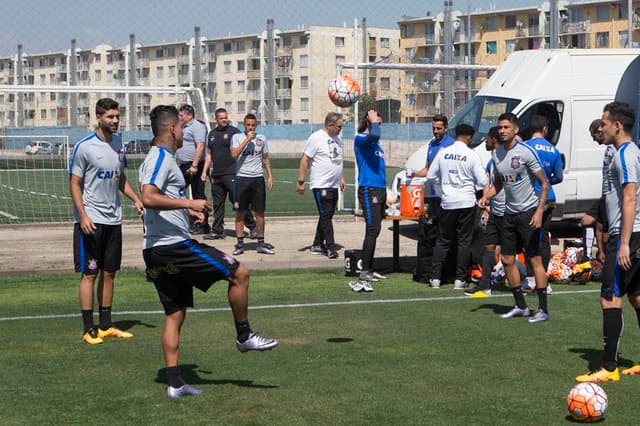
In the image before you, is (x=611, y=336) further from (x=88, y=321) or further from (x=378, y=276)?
(x=378, y=276)

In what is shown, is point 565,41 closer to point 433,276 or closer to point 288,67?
point 288,67

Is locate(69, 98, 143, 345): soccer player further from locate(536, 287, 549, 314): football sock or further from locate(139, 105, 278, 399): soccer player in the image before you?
locate(536, 287, 549, 314): football sock

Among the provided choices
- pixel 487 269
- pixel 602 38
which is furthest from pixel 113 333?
pixel 602 38

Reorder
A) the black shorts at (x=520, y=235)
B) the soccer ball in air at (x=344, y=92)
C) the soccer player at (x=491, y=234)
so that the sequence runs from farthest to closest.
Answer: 1. the soccer ball in air at (x=344, y=92)
2. the soccer player at (x=491, y=234)
3. the black shorts at (x=520, y=235)

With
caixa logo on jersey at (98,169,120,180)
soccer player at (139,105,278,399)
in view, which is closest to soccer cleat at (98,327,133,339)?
caixa logo on jersey at (98,169,120,180)

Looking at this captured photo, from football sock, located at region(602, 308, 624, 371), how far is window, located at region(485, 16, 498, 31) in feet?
283

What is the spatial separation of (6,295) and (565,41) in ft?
232

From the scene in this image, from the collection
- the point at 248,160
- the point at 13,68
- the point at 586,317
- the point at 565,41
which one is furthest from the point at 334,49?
the point at 586,317

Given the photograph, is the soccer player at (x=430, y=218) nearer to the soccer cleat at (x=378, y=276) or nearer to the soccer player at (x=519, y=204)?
the soccer cleat at (x=378, y=276)

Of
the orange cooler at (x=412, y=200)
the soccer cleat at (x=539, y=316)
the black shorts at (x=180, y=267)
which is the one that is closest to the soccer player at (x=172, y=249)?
the black shorts at (x=180, y=267)

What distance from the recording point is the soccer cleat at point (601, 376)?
7434 mm

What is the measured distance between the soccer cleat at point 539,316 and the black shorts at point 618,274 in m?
2.34

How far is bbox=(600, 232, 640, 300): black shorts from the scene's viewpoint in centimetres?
755

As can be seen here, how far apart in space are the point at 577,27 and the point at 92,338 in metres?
78.6
